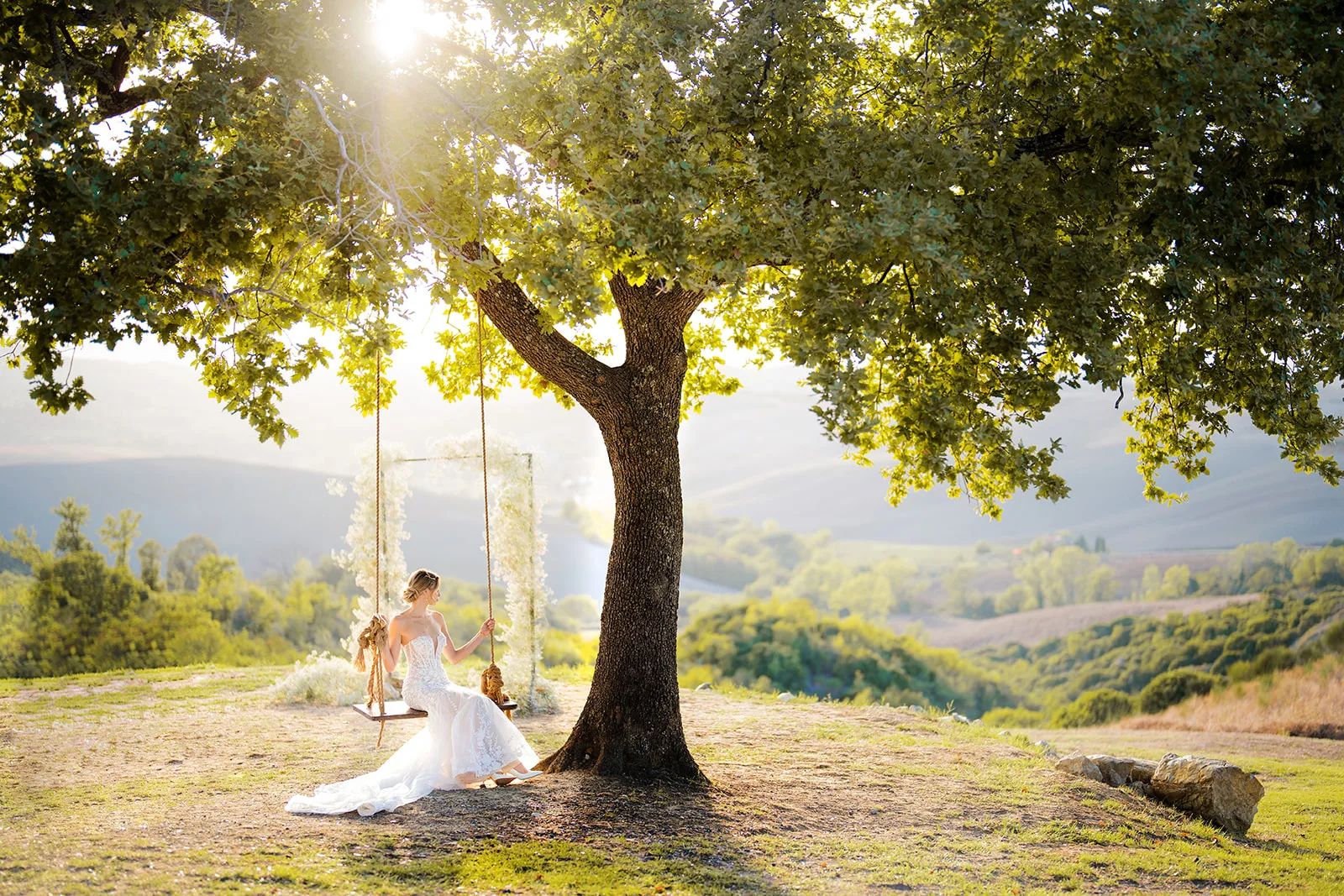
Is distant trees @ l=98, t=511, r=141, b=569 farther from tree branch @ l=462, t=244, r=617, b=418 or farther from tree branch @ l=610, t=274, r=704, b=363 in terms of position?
tree branch @ l=610, t=274, r=704, b=363

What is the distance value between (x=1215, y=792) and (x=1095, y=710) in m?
12.9

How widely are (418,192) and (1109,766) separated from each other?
7290 mm

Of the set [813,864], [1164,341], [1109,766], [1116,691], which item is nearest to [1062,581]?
[1116,691]

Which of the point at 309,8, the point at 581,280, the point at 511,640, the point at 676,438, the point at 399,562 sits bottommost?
the point at 511,640

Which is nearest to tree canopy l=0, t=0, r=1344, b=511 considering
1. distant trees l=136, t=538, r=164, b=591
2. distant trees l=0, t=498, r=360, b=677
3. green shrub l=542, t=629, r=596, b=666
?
distant trees l=0, t=498, r=360, b=677

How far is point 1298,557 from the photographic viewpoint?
840 inches

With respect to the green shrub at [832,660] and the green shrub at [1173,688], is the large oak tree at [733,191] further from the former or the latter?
the green shrub at [832,660]

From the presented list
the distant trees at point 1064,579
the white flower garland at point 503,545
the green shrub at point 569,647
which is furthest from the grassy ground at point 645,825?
the distant trees at point 1064,579

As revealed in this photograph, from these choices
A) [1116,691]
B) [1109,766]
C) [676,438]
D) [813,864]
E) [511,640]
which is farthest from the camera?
[1116,691]

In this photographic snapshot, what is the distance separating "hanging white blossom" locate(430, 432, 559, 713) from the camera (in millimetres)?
10992

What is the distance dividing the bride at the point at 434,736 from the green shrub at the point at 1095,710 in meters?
15.0

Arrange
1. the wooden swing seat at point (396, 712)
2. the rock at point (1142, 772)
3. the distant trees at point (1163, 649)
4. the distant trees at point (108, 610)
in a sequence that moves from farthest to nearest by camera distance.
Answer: the distant trees at point (1163, 649), the distant trees at point (108, 610), the rock at point (1142, 772), the wooden swing seat at point (396, 712)

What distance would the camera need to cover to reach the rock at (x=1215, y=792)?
7684mm

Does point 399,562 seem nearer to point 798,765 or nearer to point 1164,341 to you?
point 798,765
